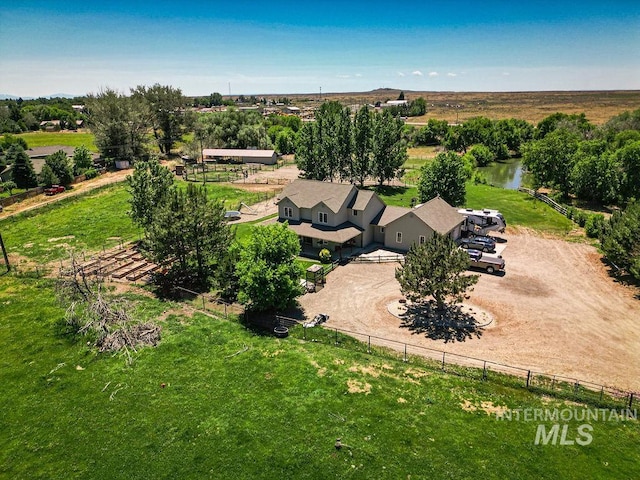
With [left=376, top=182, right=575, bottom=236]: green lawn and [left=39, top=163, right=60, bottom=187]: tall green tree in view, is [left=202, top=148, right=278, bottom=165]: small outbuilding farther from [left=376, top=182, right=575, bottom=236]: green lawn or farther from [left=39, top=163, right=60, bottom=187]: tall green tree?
[left=39, top=163, right=60, bottom=187]: tall green tree

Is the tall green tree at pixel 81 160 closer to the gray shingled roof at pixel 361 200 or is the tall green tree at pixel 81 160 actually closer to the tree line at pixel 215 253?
the tree line at pixel 215 253

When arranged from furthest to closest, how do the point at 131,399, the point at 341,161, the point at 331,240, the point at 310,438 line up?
the point at 341,161 < the point at 331,240 < the point at 131,399 < the point at 310,438

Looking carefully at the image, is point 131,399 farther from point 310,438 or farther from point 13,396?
point 310,438

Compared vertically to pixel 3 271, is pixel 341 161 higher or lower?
higher

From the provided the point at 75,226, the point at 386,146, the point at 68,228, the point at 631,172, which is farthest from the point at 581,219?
the point at 68,228

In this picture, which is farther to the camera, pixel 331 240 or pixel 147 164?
pixel 147 164

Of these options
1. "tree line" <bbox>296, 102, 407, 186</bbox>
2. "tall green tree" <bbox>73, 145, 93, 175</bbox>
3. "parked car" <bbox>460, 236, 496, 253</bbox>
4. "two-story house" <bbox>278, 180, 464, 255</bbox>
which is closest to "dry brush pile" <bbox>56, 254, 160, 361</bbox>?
"two-story house" <bbox>278, 180, 464, 255</bbox>

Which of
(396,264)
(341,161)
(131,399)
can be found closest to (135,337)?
(131,399)

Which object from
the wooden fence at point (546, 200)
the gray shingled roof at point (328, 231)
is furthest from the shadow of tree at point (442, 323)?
the wooden fence at point (546, 200)
